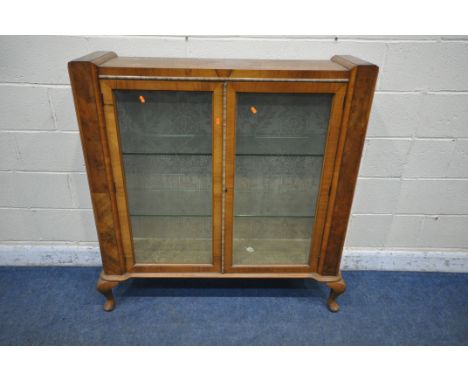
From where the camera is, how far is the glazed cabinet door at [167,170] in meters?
1.29

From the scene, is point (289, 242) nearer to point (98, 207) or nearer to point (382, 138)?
point (382, 138)

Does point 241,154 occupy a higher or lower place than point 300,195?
higher

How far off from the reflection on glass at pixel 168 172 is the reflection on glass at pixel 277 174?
0.15 m

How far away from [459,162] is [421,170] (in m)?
0.19

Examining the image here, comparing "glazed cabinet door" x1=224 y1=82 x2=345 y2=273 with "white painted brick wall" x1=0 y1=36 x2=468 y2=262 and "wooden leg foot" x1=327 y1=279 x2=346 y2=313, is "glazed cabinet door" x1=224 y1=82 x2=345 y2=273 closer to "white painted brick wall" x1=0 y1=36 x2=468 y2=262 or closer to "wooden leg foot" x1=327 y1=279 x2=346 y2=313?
"wooden leg foot" x1=327 y1=279 x2=346 y2=313

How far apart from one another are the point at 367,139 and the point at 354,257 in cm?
73

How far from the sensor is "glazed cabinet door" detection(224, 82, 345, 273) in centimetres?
130

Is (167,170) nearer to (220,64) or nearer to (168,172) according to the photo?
(168,172)

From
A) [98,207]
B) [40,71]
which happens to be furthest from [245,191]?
[40,71]

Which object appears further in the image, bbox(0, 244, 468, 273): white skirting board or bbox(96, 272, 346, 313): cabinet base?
bbox(0, 244, 468, 273): white skirting board

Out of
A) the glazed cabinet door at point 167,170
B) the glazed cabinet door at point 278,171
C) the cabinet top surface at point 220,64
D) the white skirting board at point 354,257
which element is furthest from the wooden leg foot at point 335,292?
the cabinet top surface at point 220,64

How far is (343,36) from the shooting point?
152cm

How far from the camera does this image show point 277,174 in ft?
4.91

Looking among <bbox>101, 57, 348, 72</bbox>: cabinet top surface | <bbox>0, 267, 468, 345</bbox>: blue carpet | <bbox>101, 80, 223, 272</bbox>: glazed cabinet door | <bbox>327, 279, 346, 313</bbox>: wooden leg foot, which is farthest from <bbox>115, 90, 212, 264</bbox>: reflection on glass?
<bbox>327, 279, 346, 313</bbox>: wooden leg foot
